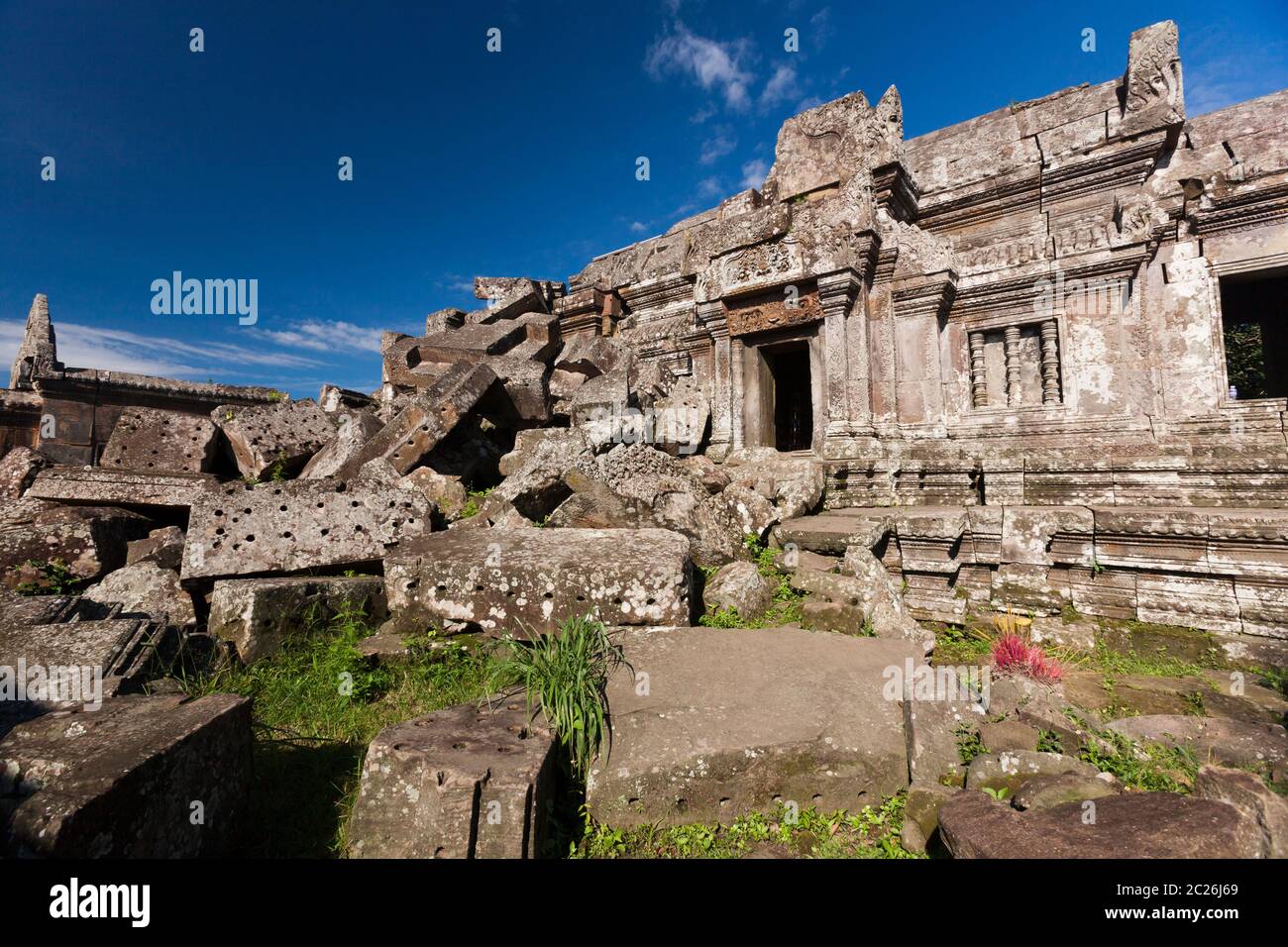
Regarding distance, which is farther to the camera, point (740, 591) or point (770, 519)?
point (770, 519)

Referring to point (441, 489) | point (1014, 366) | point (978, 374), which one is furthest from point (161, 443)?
point (1014, 366)

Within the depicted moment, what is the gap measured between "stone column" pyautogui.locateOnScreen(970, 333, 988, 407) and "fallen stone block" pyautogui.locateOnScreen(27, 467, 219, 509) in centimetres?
852

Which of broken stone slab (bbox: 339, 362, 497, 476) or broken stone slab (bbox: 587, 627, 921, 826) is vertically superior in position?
broken stone slab (bbox: 339, 362, 497, 476)

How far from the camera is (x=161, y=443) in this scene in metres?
5.68

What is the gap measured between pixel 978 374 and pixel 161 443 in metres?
9.34

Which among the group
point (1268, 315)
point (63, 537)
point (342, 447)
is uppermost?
point (1268, 315)

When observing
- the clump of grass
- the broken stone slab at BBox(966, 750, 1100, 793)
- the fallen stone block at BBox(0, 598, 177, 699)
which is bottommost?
the broken stone slab at BBox(966, 750, 1100, 793)

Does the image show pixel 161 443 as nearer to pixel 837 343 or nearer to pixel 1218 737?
pixel 837 343

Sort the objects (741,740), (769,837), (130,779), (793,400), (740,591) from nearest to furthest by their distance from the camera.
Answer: (130,779), (769,837), (741,740), (740,591), (793,400)

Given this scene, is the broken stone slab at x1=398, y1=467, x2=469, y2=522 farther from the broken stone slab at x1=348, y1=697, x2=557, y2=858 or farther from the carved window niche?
the carved window niche

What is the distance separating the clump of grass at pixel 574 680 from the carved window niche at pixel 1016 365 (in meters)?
6.12

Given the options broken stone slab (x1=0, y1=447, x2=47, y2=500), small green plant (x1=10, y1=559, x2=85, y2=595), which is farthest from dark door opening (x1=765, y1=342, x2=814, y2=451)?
broken stone slab (x1=0, y1=447, x2=47, y2=500)

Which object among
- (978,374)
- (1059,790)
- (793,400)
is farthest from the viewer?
(793,400)

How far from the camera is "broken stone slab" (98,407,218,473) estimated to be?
5480 mm
